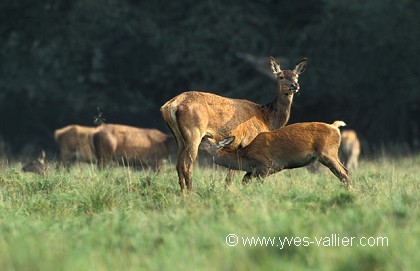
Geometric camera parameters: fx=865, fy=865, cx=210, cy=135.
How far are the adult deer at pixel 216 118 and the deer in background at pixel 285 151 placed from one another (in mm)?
266

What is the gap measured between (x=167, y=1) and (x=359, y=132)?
6.88 meters

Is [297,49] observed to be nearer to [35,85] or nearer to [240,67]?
[240,67]

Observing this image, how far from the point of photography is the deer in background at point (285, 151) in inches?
458

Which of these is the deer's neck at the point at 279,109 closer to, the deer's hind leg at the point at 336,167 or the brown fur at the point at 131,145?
the deer's hind leg at the point at 336,167

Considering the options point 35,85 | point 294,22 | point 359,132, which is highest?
point 294,22

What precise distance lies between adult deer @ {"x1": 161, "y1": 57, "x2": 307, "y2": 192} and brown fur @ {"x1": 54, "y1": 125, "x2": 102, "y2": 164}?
24.6ft

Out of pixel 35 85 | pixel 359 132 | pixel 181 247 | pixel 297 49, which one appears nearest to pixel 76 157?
pixel 35 85

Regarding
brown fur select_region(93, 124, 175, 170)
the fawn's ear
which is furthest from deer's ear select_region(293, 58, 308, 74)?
brown fur select_region(93, 124, 175, 170)

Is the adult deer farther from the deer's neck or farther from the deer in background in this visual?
the deer in background

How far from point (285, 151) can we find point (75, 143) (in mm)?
9699

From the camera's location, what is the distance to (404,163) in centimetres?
1778

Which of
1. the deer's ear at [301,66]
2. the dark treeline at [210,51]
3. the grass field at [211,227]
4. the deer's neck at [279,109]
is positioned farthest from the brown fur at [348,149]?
the grass field at [211,227]

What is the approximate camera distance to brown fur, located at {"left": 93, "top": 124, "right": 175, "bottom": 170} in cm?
1848

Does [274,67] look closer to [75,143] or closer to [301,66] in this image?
[301,66]
